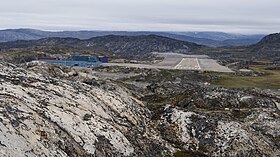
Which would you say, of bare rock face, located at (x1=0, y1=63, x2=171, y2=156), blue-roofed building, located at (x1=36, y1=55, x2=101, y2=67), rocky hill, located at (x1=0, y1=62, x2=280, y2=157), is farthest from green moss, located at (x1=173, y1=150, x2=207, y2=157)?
blue-roofed building, located at (x1=36, y1=55, x2=101, y2=67)

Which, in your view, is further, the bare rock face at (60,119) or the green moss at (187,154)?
the green moss at (187,154)

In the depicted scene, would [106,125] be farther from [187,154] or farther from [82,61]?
[82,61]

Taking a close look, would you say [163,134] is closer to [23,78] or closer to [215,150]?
[215,150]

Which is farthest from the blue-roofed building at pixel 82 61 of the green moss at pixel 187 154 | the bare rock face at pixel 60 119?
the green moss at pixel 187 154

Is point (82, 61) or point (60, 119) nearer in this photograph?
point (60, 119)

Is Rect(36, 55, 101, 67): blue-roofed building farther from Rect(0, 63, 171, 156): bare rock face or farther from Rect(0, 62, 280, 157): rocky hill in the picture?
Rect(0, 63, 171, 156): bare rock face

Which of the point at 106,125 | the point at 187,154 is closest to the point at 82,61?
the point at 187,154

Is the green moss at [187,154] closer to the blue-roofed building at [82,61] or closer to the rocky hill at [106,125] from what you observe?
the rocky hill at [106,125]

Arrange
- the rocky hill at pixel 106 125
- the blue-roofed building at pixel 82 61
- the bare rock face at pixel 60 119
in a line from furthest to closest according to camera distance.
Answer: the blue-roofed building at pixel 82 61 < the rocky hill at pixel 106 125 < the bare rock face at pixel 60 119

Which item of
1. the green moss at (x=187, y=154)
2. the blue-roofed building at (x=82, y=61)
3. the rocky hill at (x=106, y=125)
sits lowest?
the blue-roofed building at (x=82, y=61)

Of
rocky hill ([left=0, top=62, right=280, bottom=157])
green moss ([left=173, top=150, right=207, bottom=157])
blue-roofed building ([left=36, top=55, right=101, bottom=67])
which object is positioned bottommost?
blue-roofed building ([left=36, top=55, right=101, bottom=67])
